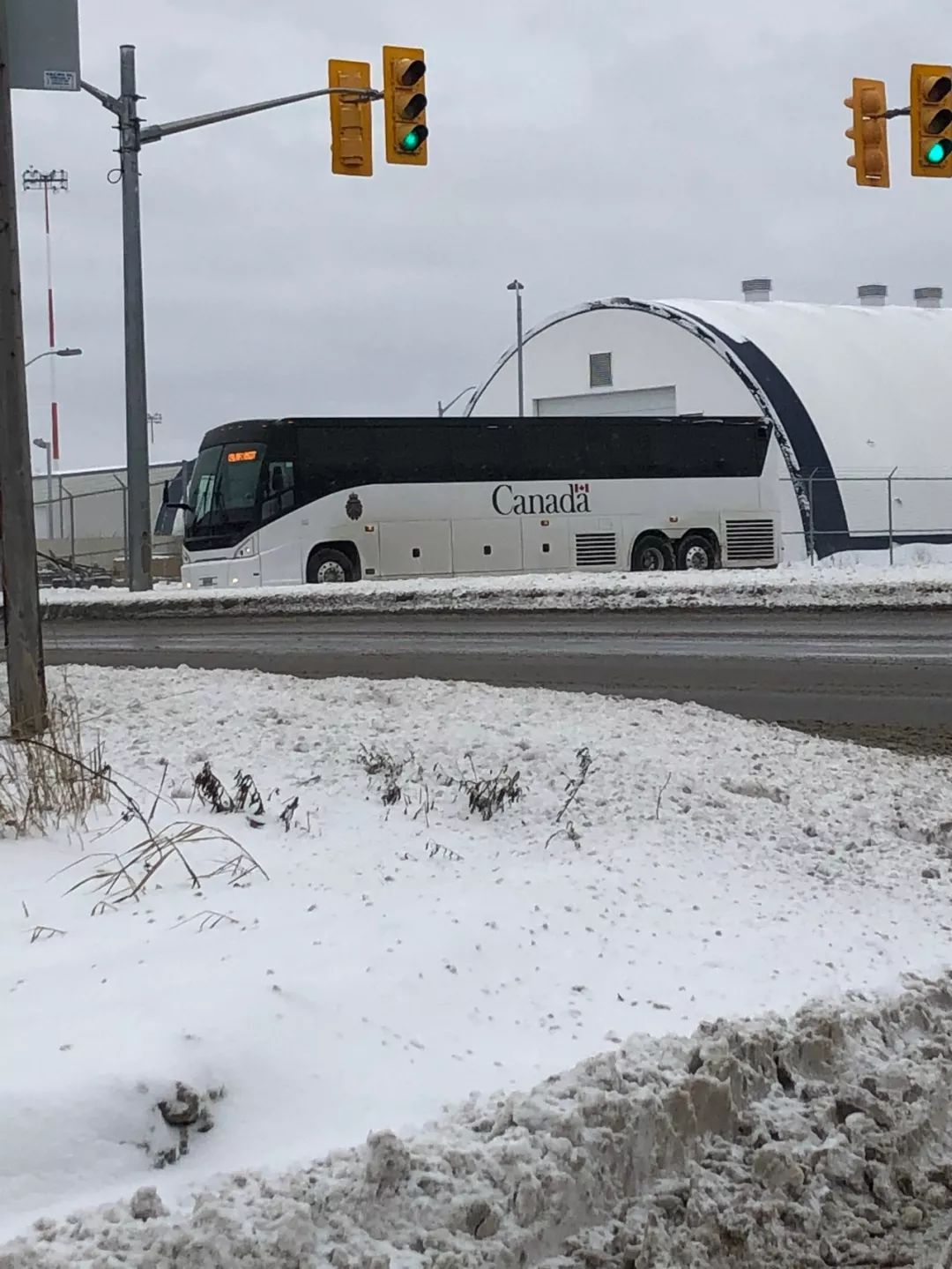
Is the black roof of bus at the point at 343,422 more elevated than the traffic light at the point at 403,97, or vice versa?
the traffic light at the point at 403,97

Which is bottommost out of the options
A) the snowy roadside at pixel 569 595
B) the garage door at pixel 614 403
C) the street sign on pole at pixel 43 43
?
the snowy roadside at pixel 569 595

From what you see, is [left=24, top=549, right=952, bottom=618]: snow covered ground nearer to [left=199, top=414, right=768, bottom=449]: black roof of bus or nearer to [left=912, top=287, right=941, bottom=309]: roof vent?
[left=199, top=414, right=768, bottom=449]: black roof of bus

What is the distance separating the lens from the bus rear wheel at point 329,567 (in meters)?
30.1

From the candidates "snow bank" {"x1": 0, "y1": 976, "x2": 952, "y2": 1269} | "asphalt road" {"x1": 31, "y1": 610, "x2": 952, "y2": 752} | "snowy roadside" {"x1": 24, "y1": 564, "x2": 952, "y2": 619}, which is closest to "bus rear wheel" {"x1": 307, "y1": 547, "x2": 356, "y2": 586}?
"snowy roadside" {"x1": 24, "y1": 564, "x2": 952, "y2": 619}

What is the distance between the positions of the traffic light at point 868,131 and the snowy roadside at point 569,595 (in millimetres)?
5159

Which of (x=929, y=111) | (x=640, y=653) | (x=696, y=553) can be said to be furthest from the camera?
(x=696, y=553)

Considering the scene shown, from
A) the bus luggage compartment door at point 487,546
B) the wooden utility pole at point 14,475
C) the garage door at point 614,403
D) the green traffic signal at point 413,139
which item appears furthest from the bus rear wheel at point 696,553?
the wooden utility pole at point 14,475

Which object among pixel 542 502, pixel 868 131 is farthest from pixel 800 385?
pixel 868 131

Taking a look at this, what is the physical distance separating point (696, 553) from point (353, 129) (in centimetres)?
1722

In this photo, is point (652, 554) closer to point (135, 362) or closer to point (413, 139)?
point (135, 362)

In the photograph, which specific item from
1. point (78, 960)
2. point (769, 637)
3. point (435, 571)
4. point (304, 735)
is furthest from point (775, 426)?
point (78, 960)

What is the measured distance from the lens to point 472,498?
105 ft

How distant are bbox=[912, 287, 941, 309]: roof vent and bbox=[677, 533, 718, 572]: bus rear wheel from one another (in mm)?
32438

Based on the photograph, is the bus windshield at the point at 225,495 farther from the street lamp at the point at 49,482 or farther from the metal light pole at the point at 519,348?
the metal light pole at the point at 519,348
